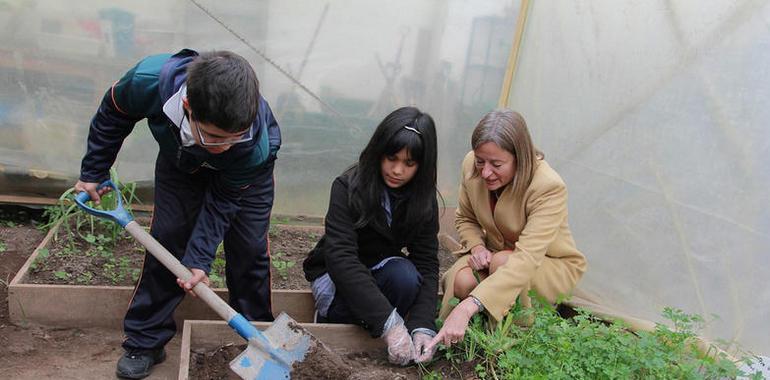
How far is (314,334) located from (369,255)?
391mm

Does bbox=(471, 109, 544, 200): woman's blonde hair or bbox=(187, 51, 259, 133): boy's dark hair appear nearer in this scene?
bbox=(187, 51, 259, 133): boy's dark hair

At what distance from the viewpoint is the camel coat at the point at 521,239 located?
2.46 meters

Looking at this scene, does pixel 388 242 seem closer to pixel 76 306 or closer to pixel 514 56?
pixel 76 306

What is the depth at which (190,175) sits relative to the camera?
237 centimetres

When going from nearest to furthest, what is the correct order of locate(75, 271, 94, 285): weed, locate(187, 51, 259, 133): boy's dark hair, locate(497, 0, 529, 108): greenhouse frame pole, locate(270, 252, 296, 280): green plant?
locate(187, 51, 259, 133): boy's dark hair → locate(75, 271, 94, 285): weed → locate(270, 252, 296, 280): green plant → locate(497, 0, 529, 108): greenhouse frame pole

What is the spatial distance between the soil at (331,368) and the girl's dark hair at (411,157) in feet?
1.68

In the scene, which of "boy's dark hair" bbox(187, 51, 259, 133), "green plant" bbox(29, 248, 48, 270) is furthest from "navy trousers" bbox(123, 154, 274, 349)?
"green plant" bbox(29, 248, 48, 270)

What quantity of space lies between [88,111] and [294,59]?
1.22 metres

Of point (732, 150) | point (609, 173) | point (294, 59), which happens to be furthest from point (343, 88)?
point (732, 150)

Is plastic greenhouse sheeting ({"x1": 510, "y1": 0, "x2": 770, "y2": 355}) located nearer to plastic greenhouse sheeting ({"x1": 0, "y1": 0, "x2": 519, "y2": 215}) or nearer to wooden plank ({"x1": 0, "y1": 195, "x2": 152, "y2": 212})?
plastic greenhouse sheeting ({"x1": 0, "y1": 0, "x2": 519, "y2": 215})

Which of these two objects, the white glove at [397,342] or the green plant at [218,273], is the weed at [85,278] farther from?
the white glove at [397,342]

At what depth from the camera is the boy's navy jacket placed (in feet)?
7.03

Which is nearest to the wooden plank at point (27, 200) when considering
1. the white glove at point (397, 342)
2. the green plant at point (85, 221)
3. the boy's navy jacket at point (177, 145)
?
the green plant at point (85, 221)

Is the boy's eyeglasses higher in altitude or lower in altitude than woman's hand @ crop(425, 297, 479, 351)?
higher
